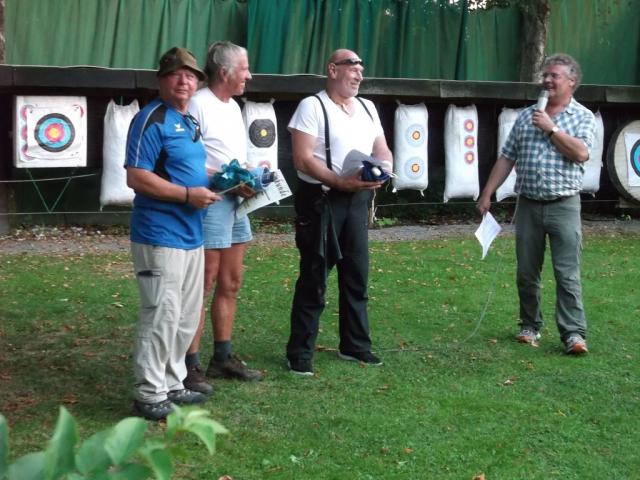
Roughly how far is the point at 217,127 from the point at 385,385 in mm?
1681

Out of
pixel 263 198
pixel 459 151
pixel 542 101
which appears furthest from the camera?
pixel 459 151

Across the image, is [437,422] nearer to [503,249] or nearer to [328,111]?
[328,111]

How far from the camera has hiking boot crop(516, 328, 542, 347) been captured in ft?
21.1

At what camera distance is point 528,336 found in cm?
646

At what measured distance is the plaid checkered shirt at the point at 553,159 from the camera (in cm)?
607

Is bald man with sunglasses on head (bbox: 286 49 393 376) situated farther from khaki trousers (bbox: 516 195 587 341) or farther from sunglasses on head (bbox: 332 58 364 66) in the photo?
khaki trousers (bbox: 516 195 587 341)

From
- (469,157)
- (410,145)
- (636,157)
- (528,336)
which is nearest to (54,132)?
(410,145)

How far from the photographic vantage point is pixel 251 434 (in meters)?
4.62

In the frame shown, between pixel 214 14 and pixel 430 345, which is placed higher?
pixel 214 14

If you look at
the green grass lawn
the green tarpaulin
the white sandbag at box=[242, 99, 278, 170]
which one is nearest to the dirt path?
the white sandbag at box=[242, 99, 278, 170]

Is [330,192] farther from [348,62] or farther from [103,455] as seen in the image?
[103,455]

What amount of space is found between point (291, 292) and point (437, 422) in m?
3.33

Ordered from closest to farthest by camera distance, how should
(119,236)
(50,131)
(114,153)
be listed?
(50,131) → (114,153) → (119,236)

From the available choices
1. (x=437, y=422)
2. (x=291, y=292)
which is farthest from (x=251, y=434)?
(x=291, y=292)
